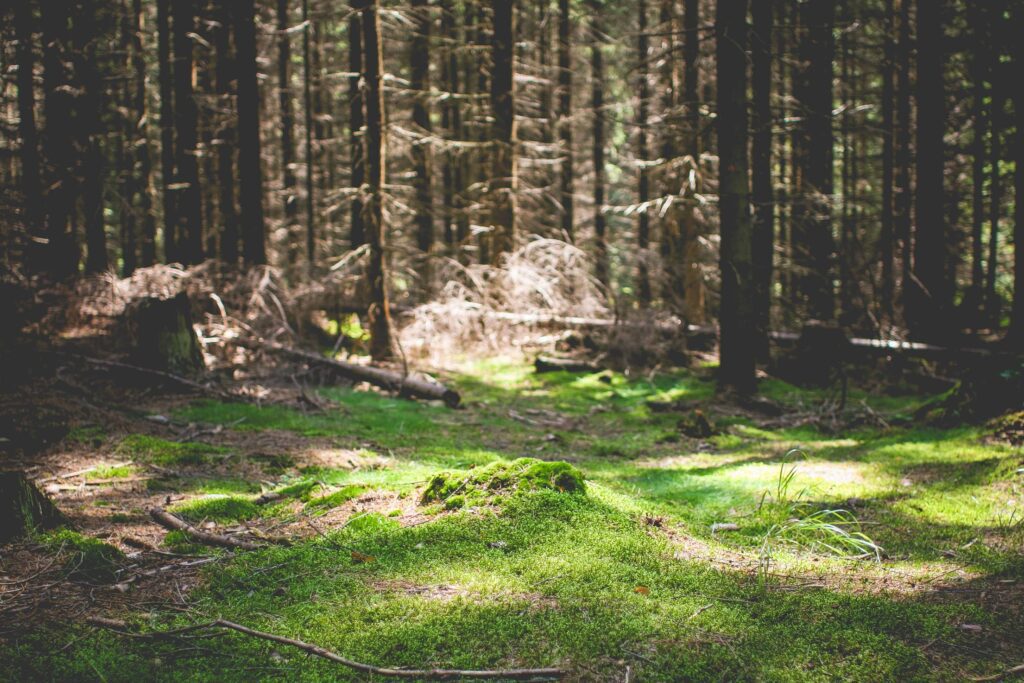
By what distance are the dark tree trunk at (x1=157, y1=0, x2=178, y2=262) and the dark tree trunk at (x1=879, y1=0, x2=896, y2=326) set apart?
17073 mm

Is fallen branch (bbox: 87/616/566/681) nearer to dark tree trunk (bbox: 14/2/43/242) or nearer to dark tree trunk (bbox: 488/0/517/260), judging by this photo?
dark tree trunk (bbox: 14/2/43/242)

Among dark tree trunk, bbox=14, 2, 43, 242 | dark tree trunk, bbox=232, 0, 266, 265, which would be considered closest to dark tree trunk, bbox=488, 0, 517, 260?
dark tree trunk, bbox=232, 0, 266, 265

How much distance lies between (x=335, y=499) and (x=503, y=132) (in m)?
11.9

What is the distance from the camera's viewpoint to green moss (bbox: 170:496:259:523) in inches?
186

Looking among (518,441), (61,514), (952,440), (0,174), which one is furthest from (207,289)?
(952,440)

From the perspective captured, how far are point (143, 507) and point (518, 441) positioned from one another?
395cm

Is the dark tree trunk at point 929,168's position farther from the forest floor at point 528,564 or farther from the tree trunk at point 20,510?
the tree trunk at point 20,510

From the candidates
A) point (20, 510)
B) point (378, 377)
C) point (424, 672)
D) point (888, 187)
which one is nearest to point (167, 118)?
point (378, 377)

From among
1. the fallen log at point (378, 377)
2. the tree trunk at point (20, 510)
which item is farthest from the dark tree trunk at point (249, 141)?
the tree trunk at point (20, 510)

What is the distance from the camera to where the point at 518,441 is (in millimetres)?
7695

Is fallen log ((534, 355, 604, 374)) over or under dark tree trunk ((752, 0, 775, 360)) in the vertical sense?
under

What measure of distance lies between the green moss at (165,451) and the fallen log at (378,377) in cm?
369

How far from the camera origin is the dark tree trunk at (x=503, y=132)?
14828mm

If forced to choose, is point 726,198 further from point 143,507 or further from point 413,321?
point 143,507
